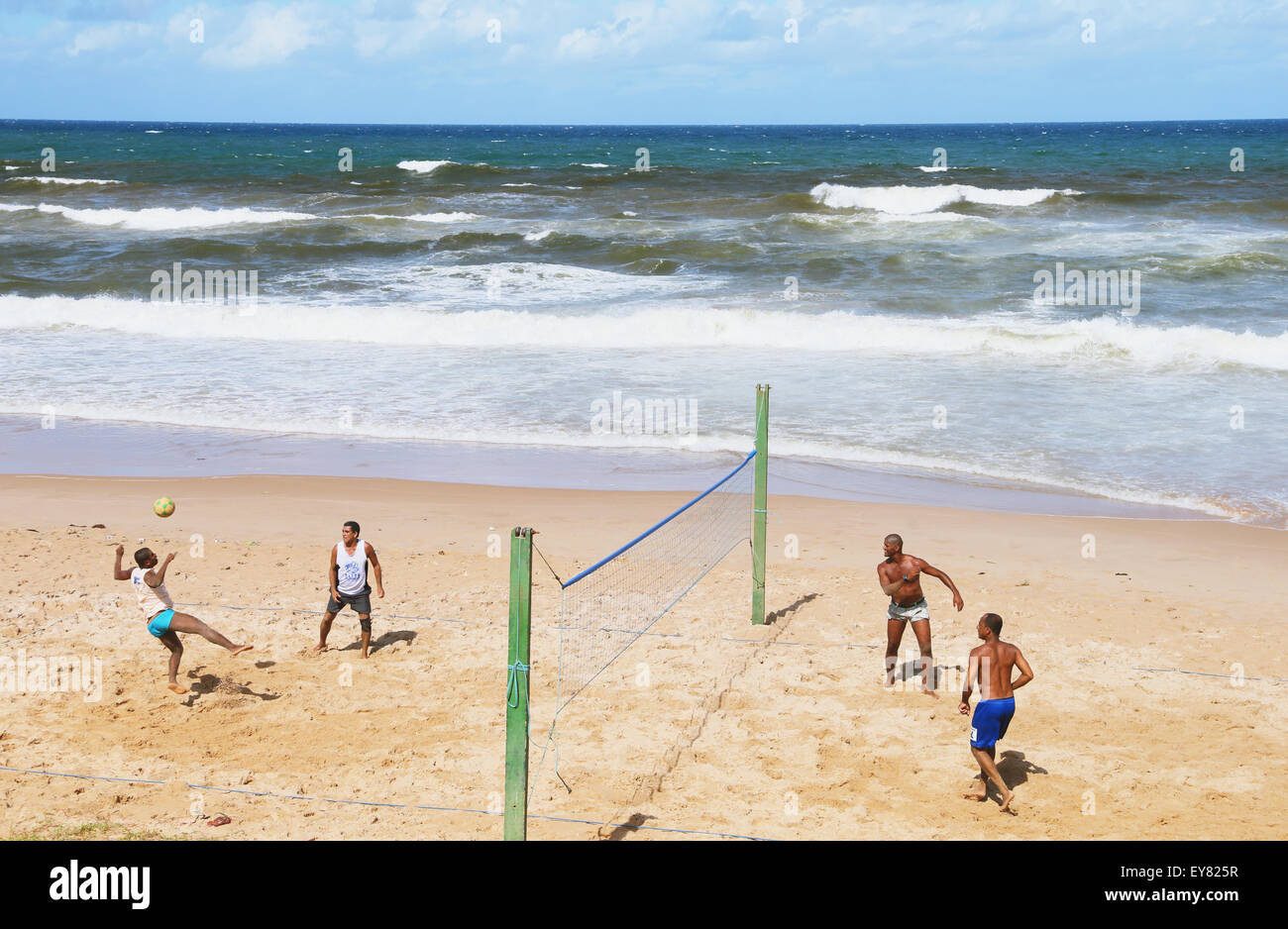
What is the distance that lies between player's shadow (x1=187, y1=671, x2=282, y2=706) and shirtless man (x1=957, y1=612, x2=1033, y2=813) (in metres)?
4.64

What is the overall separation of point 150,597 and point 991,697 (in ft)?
18.7

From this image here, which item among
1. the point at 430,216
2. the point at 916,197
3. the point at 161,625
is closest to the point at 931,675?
the point at 161,625

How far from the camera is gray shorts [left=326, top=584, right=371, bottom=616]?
28.9ft

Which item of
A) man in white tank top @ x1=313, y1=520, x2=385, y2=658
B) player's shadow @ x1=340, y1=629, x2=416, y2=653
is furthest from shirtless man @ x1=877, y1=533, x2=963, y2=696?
man in white tank top @ x1=313, y1=520, x2=385, y2=658

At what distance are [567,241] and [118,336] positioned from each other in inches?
530

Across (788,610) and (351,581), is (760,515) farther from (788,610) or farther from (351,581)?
(351,581)

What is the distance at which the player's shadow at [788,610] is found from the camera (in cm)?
966

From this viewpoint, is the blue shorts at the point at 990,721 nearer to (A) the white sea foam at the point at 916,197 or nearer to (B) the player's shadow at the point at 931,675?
(B) the player's shadow at the point at 931,675

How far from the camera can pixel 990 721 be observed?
674cm

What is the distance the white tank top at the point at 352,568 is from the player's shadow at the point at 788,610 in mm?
3224

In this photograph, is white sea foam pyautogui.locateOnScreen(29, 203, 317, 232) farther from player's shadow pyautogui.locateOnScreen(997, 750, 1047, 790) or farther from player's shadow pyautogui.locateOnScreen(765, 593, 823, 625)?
player's shadow pyautogui.locateOnScreen(997, 750, 1047, 790)

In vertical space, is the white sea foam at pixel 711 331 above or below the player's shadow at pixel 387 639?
above

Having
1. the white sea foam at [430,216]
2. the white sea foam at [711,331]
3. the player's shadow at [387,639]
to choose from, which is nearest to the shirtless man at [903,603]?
the player's shadow at [387,639]

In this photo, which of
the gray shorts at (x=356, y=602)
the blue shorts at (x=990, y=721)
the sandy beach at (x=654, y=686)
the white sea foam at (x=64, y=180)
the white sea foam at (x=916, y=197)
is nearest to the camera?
the sandy beach at (x=654, y=686)
